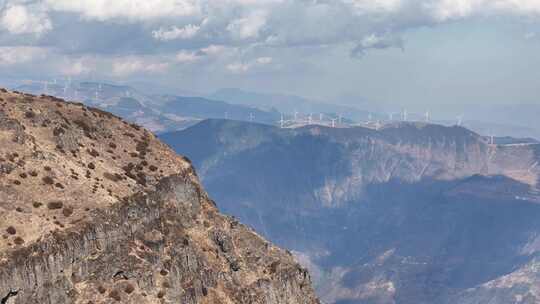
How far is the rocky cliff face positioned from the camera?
99.6 metres

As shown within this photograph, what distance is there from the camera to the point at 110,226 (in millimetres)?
110875

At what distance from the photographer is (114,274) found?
105938 millimetres

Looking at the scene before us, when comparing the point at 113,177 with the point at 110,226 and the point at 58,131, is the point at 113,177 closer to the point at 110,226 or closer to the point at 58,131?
the point at 58,131

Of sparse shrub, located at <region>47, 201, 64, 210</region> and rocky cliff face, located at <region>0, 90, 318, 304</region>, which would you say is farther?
sparse shrub, located at <region>47, 201, 64, 210</region>

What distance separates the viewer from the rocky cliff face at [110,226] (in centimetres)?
9962

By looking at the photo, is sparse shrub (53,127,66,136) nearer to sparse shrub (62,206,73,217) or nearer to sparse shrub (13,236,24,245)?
sparse shrub (62,206,73,217)

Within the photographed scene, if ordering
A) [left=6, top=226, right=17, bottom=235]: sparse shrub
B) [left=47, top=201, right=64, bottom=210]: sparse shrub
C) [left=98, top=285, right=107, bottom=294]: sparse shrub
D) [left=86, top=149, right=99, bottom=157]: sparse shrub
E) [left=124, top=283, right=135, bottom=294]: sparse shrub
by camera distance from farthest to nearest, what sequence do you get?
[left=86, top=149, right=99, bottom=157]: sparse shrub → [left=47, top=201, right=64, bottom=210]: sparse shrub → [left=124, top=283, right=135, bottom=294]: sparse shrub → [left=98, top=285, right=107, bottom=294]: sparse shrub → [left=6, top=226, right=17, bottom=235]: sparse shrub

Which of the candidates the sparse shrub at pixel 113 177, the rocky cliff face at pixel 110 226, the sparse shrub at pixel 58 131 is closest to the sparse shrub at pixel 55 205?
the rocky cliff face at pixel 110 226

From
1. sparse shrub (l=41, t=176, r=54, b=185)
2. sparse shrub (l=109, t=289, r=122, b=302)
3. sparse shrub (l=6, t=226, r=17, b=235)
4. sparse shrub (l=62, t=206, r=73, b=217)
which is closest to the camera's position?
sparse shrub (l=6, t=226, r=17, b=235)

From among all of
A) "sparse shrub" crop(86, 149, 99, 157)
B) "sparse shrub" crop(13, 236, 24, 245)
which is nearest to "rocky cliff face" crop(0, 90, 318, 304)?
"sparse shrub" crop(13, 236, 24, 245)

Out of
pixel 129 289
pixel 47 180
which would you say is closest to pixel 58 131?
pixel 47 180

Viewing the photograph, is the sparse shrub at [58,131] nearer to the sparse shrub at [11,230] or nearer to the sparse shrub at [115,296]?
the sparse shrub at [11,230]

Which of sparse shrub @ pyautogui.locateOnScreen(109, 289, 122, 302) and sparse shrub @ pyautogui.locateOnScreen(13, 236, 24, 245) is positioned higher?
sparse shrub @ pyautogui.locateOnScreen(13, 236, 24, 245)

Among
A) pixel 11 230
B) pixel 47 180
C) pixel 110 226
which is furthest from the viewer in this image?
pixel 47 180
